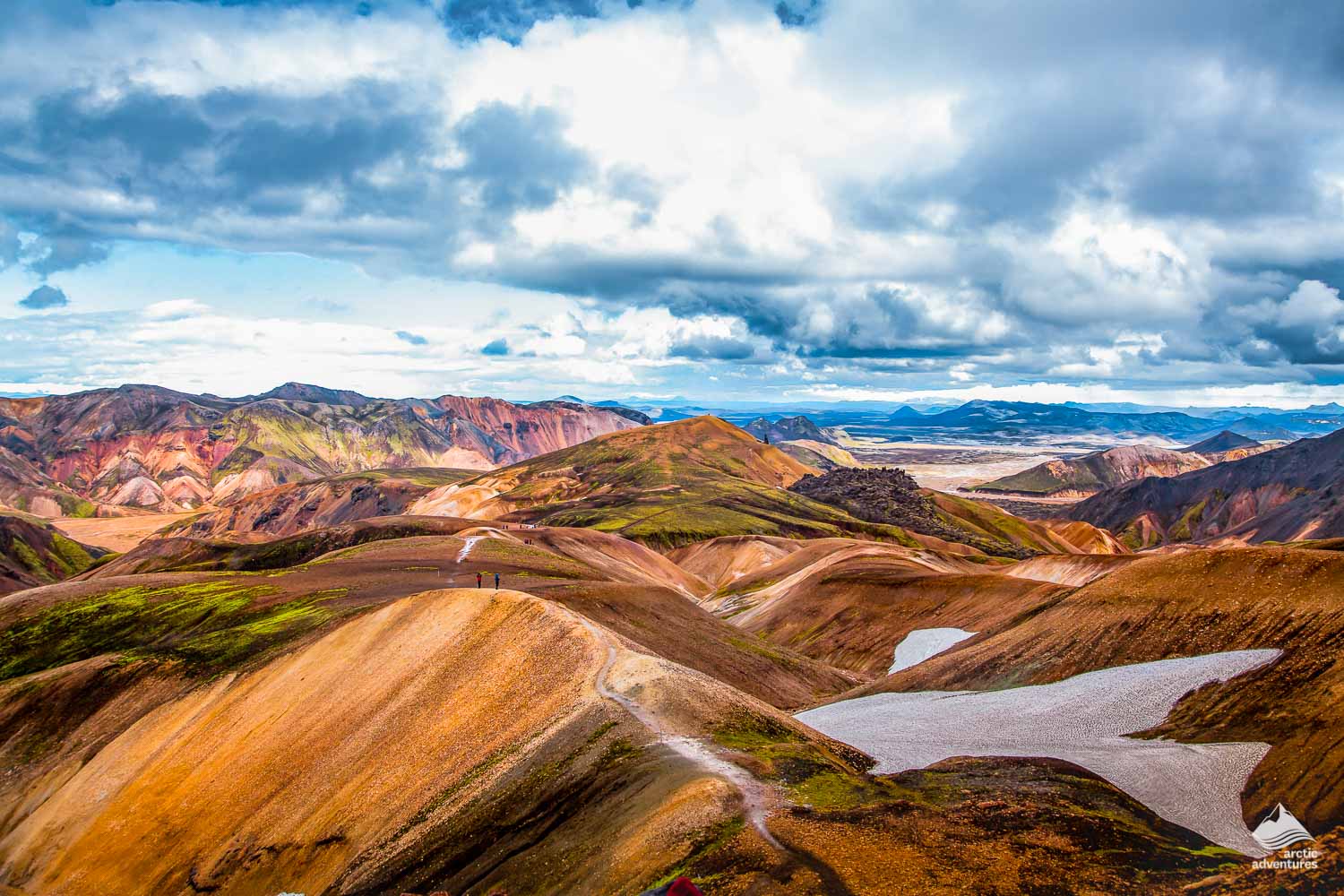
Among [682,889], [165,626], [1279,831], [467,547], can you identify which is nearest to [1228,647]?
[1279,831]

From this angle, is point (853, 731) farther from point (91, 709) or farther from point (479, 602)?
point (91, 709)

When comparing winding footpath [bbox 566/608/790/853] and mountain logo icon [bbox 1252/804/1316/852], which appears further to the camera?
mountain logo icon [bbox 1252/804/1316/852]

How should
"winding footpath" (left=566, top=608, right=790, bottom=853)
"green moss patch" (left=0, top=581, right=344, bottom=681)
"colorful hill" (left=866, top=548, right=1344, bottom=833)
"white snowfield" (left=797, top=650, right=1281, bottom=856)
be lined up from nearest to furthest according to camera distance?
"winding footpath" (left=566, top=608, right=790, bottom=853), "white snowfield" (left=797, top=650, right=1281, bottom=856), "colorful hill" (left=866, top=548, right=1344, bottom=833), "green moss patch" (left=0, top=581, right=344, bottom=681)

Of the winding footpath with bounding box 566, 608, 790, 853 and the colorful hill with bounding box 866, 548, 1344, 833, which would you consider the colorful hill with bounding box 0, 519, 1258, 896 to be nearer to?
the winding footpath with bounding box 566, 608, 790, 853

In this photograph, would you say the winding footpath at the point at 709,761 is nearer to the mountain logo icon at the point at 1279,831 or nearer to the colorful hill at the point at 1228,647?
the mountain logo icon at the point at 1279,831

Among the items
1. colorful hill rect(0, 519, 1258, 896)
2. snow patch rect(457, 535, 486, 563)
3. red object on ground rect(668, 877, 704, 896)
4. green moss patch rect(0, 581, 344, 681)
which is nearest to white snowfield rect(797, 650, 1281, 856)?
colorful hill rect(0, 519, 1258, 896)

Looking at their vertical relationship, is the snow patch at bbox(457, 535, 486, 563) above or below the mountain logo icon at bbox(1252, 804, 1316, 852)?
below

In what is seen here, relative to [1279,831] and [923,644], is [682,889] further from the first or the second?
[923,644]
